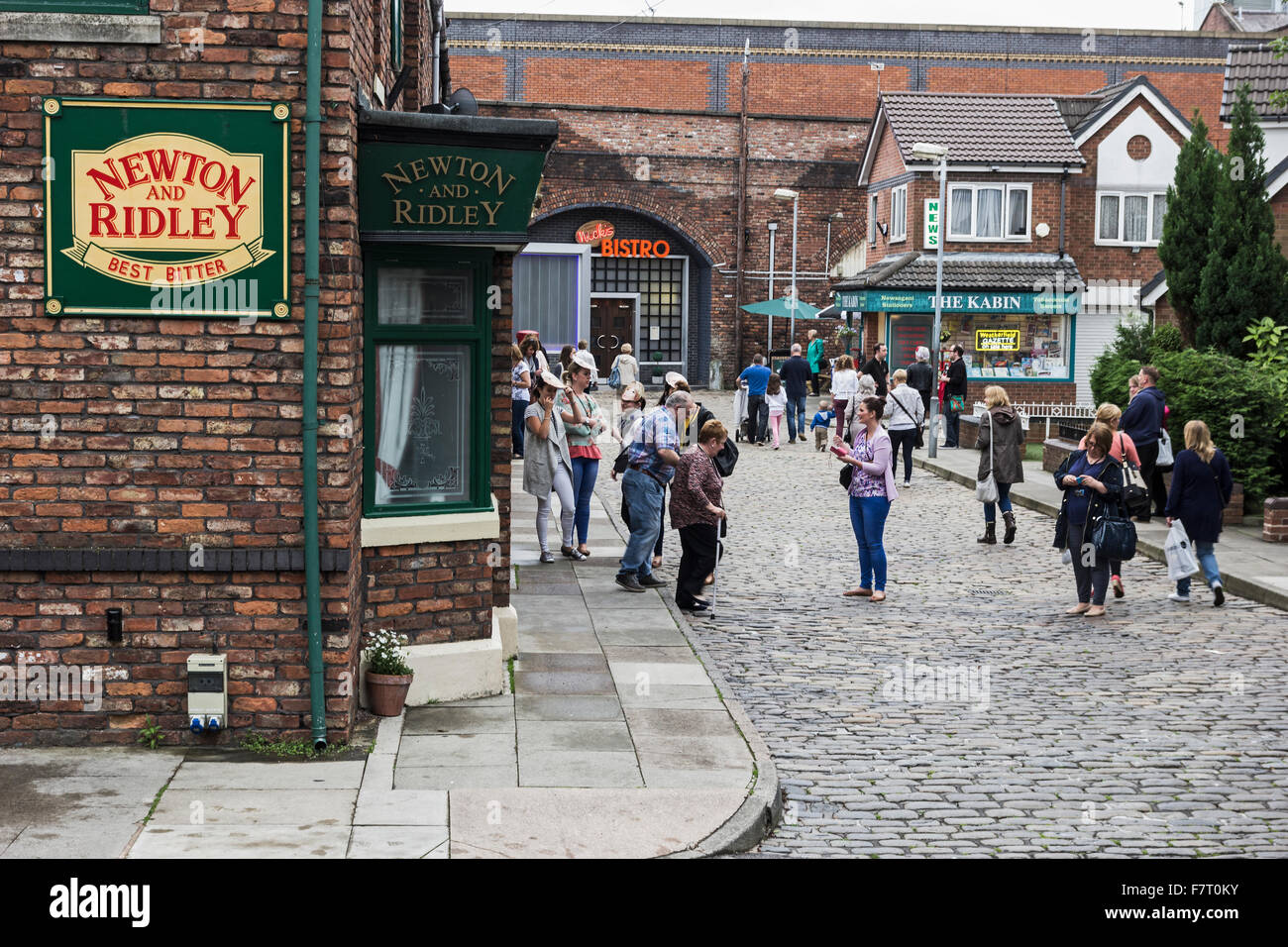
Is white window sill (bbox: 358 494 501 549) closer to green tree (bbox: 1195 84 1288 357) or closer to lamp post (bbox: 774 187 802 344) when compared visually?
green tree (bbox: 1195 84 1288 357)

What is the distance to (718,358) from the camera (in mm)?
45906

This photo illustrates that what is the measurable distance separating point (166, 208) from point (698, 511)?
617 centimetres

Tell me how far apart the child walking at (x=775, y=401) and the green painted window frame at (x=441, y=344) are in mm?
19089

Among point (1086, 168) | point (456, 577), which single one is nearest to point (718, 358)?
point (1086, 168)

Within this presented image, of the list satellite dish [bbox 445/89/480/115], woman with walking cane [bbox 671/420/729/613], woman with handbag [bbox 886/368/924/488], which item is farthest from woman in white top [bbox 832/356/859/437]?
satellite dish [bbox 445/89/480/115]

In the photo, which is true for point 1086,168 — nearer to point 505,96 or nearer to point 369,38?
point 505,96

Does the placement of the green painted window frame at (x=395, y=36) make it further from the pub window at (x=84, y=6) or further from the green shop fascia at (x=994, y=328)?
the green shop fascia at (x=994, y=328)

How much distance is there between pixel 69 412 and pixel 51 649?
1.29m

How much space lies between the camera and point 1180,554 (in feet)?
45.9

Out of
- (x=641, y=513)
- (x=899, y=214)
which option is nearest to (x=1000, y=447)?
(x=641, y=513)

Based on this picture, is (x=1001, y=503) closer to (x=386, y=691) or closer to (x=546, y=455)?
(x=546, y=455)

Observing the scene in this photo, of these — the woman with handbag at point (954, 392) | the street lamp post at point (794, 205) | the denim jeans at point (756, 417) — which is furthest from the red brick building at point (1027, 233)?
the denim jeans at point (756, 417)

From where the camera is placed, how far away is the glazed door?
46.0 m

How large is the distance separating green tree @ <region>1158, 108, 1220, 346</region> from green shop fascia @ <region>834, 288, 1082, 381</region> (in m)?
11.1
